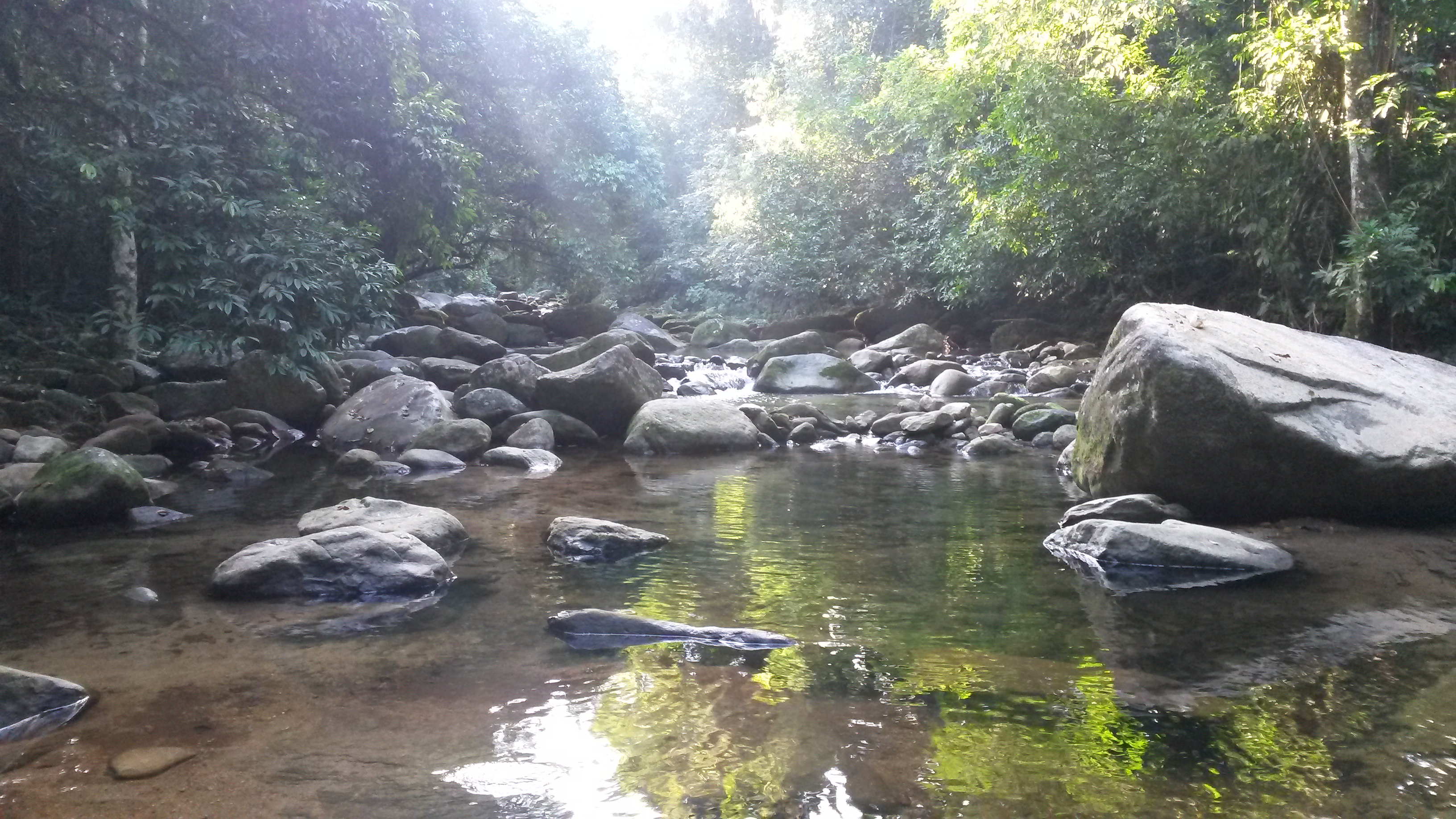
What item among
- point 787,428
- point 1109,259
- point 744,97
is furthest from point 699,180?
point 787,428

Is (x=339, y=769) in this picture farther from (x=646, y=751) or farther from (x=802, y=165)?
(x=802, y=165)

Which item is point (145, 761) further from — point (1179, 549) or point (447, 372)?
point (447, 372)

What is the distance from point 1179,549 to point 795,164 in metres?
18.7

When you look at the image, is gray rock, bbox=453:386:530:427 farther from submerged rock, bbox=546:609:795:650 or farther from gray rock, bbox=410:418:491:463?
submerged rock, bbox=546:609:795:650

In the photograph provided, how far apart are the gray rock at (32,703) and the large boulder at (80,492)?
327 centimetres

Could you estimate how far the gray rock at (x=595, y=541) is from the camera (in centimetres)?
535

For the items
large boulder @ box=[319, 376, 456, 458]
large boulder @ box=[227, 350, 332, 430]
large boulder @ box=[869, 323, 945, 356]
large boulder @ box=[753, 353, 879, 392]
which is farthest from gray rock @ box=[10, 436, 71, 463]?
large boulder @ box=[869, 323, 945, 356]

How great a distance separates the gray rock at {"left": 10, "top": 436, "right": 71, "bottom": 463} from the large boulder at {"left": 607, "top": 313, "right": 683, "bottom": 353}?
1098 cm

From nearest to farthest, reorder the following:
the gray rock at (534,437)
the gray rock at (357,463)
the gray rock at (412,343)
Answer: the gray rock at (357,463) → the gray rock at (534,437) → the gray rock at (412,343)

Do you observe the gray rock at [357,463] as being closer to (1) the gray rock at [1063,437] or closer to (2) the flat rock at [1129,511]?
(2) the flat rock at [1129,511]

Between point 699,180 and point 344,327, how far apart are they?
68.4 ft

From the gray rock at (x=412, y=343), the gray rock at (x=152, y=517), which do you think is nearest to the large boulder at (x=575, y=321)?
the gray rock at (x=412, y=343)

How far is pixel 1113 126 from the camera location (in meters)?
13.8

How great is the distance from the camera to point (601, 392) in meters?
9.91
